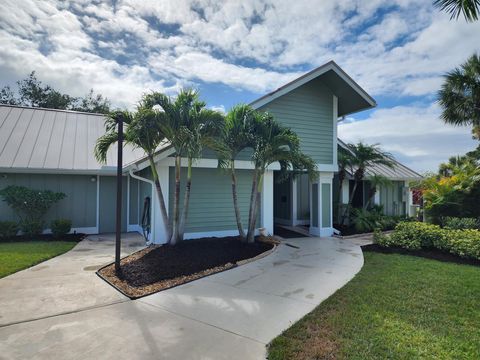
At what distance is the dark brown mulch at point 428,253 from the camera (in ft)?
24.3

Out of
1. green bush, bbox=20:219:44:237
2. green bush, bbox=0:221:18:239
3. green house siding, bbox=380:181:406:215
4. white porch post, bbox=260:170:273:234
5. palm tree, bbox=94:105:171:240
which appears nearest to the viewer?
palm tree, bbox=94:105:171:240

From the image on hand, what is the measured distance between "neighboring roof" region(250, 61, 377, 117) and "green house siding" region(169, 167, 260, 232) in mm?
2688

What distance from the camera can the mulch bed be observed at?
5.66 meters

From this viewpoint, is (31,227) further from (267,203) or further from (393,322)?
(393,322)

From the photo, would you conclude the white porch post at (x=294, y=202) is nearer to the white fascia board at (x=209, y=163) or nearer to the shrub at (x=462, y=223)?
the white fascia board at (x=209, y=163)

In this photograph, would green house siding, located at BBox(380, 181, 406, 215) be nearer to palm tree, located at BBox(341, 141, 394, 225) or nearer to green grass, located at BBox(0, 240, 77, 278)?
palm tree, located at BBox(341, 141, 394, 225)

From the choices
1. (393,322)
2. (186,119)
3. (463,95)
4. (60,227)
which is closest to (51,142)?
(60,227)

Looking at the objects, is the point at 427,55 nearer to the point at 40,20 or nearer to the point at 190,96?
the point at 190,96

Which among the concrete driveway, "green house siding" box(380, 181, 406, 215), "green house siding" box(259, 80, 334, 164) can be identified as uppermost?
"green house siding" box(259, 80, 334, 164)

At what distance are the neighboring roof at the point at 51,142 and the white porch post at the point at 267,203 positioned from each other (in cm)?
473

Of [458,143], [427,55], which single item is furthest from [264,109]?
[458,143]

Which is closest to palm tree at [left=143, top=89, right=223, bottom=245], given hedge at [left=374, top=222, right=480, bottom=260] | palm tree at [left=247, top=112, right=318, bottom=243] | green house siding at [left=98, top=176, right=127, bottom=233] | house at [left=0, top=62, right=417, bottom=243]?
palm tree at [left=247, top=112, right=318, bottom=243]

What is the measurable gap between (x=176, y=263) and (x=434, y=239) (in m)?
7.01

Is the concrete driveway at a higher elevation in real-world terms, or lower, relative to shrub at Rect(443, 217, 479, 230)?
lower
